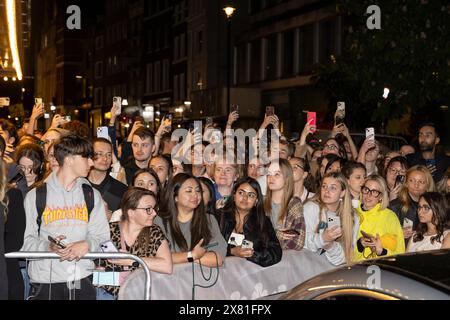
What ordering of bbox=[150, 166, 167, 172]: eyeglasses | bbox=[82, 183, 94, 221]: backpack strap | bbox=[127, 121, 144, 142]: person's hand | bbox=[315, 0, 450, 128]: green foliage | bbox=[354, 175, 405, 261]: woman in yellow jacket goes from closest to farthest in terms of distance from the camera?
bbox=[82, 183, 94, 221]: backpack strap < bbox=[354, 175, 405, 261]: woman in yellow jacket < bbox=[150, 166, 167, 172]: eyeglasses < bbox=[127, 121, 144, 142]: person's hand < bbox=[315, 0, 450, 128]: green foliage

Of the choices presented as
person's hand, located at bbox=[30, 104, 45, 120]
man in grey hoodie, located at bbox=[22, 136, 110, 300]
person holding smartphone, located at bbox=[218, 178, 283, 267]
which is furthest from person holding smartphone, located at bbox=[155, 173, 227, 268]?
person's hand, located at bbox=[30, 104, 45, 120]

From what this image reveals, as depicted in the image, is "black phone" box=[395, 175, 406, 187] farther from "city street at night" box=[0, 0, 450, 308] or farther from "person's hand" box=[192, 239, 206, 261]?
"person's hand" box=[192, 239, 206, 261]

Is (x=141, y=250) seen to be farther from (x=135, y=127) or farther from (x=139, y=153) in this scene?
(x=135, y=127)

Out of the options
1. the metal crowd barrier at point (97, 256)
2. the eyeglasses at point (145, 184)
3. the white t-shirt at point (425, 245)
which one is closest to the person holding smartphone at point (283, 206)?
the white t-shirt at point (425, 245)

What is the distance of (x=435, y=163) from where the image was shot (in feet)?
33.0

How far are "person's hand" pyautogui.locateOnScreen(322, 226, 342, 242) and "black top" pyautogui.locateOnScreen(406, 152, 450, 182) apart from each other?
3.82 metres

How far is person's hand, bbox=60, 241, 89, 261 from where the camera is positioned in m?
5.08

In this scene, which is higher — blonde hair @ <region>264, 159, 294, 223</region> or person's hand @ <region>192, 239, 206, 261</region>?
blonde hair @ <region>264, 159, 294, 223</region>

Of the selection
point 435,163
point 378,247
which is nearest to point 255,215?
point 378,247

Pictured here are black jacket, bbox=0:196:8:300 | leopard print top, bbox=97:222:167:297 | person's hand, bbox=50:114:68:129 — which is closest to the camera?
black jacket, bbox=0:196:8:300

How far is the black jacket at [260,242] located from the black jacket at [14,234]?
195cm

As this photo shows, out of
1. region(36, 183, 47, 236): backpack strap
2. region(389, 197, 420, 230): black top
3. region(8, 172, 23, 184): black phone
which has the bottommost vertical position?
region(389, 197, 420, 230): black top

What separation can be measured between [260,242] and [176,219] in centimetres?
76

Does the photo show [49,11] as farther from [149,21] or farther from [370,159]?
[370,159]
